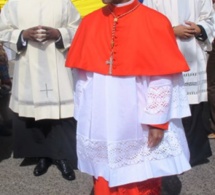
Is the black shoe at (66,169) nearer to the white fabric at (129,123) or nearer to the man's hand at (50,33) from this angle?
the man's hand at (50,33)

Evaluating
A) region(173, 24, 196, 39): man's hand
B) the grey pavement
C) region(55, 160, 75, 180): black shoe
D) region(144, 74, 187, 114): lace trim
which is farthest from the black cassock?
region(144, 74, 187, 114): lace trim

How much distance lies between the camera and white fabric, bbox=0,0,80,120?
3.76 m

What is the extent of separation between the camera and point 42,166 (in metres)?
4.21

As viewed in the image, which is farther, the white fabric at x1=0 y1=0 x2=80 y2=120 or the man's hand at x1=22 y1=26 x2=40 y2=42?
the white fabric at x1=0 y1=0 x2=80 y2=120

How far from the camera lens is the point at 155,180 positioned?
2.76 meters

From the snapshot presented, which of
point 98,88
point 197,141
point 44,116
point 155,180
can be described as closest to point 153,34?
point 98,88

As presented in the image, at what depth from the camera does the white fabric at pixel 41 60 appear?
376 cm

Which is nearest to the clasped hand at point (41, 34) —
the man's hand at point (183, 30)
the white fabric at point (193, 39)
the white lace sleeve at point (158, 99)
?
the white fabric at point (193, 39)

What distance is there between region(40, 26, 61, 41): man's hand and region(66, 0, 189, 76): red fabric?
3.77ft

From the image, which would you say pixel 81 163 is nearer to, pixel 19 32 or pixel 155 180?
pixel 155 180

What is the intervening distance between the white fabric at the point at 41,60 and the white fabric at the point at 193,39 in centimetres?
73

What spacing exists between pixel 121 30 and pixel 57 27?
1.41 m

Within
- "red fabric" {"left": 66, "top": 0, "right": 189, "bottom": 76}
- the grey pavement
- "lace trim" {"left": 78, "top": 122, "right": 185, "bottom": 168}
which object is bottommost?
the grey pavement

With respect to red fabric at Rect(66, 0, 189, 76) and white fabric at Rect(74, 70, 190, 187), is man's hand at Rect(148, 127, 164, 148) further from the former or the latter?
red fabric at Rect(66, 0, 189, 76)
